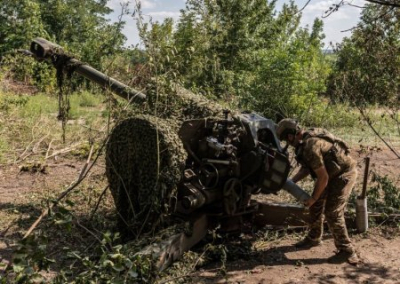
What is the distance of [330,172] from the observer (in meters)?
6.24

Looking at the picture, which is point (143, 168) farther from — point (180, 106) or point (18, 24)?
point (18, 24)

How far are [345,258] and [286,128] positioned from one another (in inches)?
73.4

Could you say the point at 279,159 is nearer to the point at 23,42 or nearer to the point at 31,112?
the point at 31,112

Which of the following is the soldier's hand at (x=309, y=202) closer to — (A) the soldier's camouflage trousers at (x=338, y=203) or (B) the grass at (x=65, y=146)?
(A) the soldier's camouflage trousers at (x=338, y=203)

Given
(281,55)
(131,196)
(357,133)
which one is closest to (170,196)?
(131,196)

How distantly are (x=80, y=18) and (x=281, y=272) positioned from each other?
35.5 metres

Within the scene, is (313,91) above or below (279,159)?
above

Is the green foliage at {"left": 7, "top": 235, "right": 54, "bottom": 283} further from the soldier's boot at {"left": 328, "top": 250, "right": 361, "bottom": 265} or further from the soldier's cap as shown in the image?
the soldier's boot at {"left": 328, "top": 250, "right": 361, "bottom": 265}

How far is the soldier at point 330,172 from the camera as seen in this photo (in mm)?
6113

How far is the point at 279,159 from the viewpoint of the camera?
611cm

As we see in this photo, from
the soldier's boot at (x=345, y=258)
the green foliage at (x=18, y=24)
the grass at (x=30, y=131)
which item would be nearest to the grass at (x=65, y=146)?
the grass at (x=30, y=131)

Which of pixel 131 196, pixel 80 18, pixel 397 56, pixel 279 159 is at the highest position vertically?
pixel 80 18

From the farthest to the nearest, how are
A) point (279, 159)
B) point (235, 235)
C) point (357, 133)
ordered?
point (357, 133)
point (235, 235)
point (279, 159)

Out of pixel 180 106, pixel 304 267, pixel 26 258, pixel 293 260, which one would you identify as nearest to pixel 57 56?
pixel 180 106
